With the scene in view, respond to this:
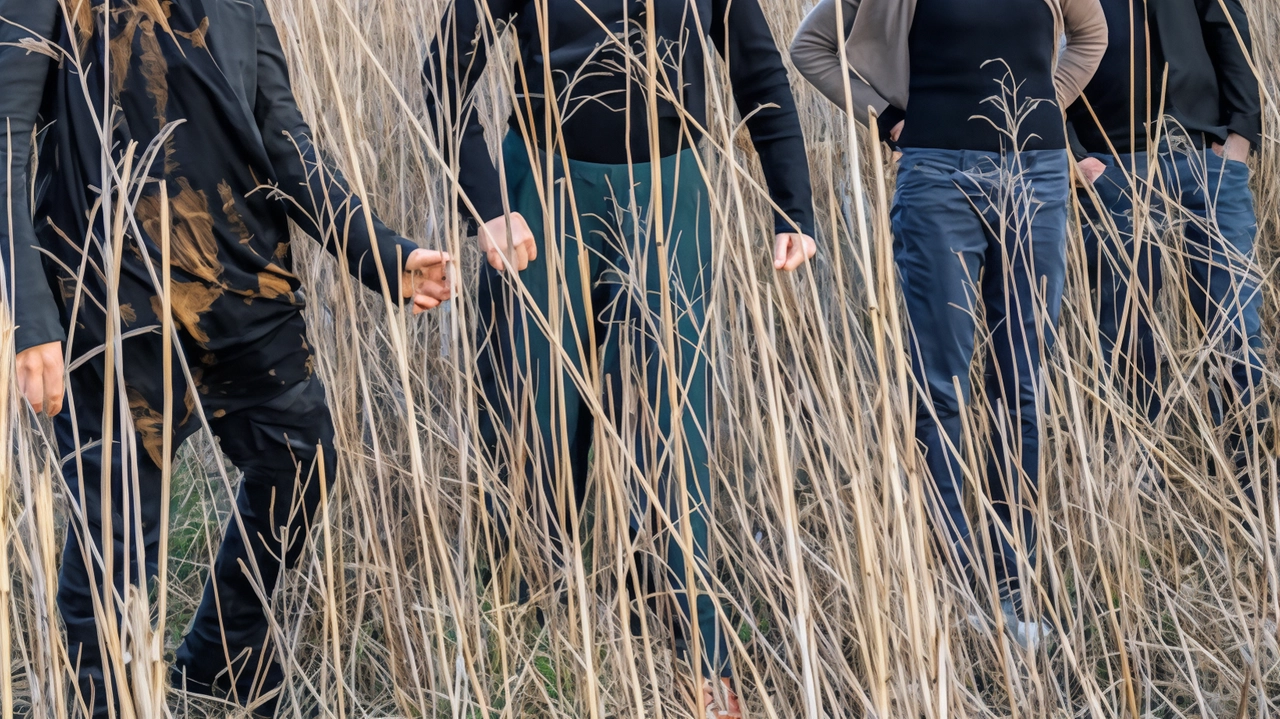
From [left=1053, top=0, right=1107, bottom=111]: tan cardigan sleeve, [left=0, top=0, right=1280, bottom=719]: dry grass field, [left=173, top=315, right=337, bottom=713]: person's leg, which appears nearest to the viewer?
[left=0, top=0, right=1280, bottom=719]: dry grass field

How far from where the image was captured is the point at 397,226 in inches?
75.2

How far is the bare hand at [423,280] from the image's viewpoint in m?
1.10

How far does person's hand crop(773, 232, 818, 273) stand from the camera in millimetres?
1268

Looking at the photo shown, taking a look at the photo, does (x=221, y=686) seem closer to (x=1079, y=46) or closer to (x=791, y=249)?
(x=791, y=249)

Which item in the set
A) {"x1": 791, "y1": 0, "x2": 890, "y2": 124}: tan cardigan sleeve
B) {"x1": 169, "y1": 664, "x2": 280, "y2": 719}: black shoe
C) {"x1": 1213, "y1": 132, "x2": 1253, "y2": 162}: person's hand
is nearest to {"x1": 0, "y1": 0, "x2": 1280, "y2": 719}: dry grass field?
{"x1": 169, "y1": 664, "x2": 280, "y2": 719}: black shoe

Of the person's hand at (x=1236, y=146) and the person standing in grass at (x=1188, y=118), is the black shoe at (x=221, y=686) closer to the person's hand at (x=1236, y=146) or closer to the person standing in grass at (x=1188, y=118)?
the person standing in grass at (x=1188, y=118)

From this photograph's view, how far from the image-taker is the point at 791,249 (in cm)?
130

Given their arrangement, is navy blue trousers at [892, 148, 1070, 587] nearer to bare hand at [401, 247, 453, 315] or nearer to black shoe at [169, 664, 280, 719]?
bare hand at [401, 247, 453, 315]

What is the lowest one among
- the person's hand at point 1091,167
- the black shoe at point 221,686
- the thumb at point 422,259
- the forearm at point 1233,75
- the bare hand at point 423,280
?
the black shoe at point 221,686

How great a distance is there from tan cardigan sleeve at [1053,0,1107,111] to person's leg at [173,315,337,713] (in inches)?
44.9

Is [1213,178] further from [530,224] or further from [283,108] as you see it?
[283,108]

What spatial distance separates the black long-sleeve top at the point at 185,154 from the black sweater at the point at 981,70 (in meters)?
0.83

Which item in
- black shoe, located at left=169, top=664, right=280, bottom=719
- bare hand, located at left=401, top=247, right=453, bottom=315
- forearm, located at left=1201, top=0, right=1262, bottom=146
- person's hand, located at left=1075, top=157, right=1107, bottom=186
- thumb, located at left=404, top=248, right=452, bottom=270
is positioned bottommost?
black shoe, located at left=169, top=664, right=280, bottom=719

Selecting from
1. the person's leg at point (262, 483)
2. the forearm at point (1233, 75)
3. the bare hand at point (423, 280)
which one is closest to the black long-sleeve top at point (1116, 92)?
the forearm at point (1233, 75)
